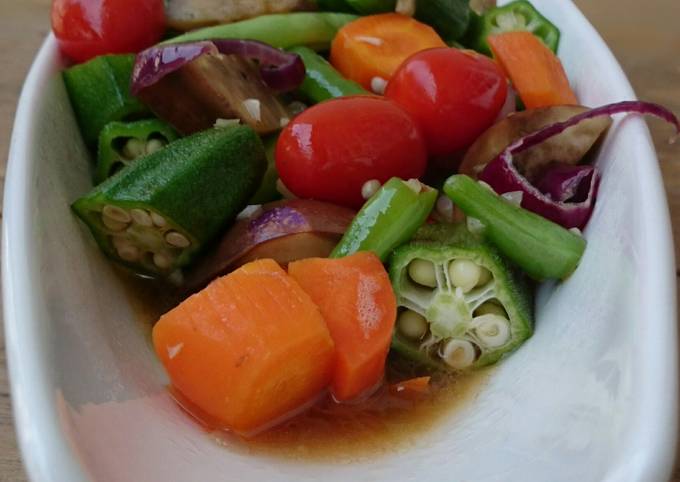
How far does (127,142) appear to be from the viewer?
1789mm

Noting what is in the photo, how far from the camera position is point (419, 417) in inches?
54.9

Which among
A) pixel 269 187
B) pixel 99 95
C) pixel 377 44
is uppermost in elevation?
pixel 377 44

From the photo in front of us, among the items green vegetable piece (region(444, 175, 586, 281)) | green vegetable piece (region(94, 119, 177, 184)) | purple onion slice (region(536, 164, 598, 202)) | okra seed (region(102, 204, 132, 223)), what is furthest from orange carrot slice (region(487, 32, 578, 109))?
okra seed (region(102, 204, 132, 223))

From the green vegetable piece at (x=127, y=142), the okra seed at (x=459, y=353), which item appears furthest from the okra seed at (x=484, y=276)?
the green vegetable piece at (x=127, y=142)

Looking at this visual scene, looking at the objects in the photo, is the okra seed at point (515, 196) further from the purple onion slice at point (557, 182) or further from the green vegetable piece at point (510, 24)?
the green vegetable piece at point (510, 24)

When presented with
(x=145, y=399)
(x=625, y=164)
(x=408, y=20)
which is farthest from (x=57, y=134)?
(x=625, y=164)

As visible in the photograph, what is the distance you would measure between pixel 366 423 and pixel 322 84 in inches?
33.8

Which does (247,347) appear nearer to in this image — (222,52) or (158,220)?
(158,220)

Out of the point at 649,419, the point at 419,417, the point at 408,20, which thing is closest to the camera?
the point at 649,419

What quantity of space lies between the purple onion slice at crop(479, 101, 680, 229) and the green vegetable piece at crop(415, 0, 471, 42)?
618mm

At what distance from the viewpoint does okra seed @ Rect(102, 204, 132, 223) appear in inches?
60.2

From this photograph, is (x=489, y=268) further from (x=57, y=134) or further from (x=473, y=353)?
(x=57, y=134)

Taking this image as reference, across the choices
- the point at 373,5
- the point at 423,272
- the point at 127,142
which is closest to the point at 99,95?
the point at 127,142

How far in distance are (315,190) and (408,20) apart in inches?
27.3
